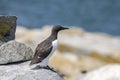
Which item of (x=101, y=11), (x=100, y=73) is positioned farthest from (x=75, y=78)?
(x=101, y=11)

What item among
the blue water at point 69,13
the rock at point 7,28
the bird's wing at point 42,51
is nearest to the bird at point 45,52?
the bird's wing at point 42,51

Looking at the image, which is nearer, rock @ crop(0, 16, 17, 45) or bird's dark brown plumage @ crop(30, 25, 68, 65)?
bird's dark brown plumage @ crop(30, 25, 68, 65)

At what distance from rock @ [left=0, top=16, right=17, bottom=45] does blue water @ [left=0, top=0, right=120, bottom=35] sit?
→ 30.6m

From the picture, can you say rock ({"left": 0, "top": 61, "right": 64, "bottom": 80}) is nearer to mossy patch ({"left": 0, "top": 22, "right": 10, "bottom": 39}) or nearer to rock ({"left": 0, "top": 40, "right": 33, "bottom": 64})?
rock ({"left": 0, "top": 40, "right": 33, "bottom": 64})

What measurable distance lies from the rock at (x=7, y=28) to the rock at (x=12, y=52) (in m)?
0.54

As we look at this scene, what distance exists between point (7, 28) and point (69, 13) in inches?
1593

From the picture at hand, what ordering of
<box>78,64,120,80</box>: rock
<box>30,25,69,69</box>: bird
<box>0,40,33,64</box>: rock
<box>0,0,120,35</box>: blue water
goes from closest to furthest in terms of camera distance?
<box>0,40,33,64</box>: rock → <box>30,25,69,69</box>: bird → <box>78,64,120,80</box>: rock → <box>0,0,120,35</box>: blue water

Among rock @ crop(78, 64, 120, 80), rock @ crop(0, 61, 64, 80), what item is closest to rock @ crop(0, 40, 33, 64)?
rock @ crop(0, 61, 64, 80)

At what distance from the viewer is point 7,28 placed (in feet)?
34.6

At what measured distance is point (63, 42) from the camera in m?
24.7

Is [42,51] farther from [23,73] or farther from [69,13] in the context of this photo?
[69,13]

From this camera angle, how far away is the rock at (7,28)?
10445 millimetres

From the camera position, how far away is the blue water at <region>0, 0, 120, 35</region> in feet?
145

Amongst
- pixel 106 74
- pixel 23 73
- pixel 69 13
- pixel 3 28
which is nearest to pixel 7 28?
pixel 3 28
